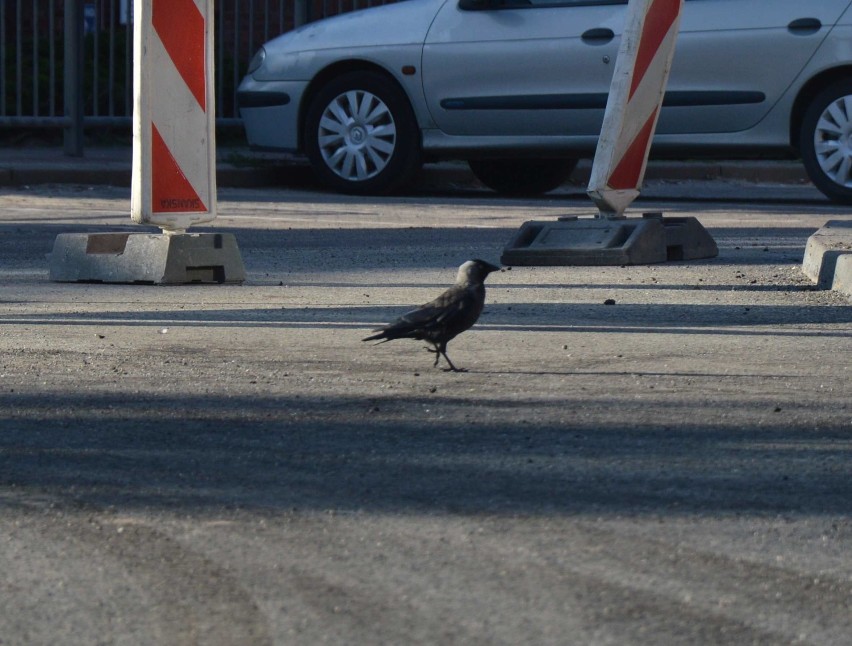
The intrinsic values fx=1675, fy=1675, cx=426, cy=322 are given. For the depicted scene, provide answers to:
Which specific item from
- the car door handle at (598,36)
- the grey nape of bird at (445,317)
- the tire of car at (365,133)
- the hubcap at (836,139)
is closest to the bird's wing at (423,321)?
the grey nape of bird at (445,317)

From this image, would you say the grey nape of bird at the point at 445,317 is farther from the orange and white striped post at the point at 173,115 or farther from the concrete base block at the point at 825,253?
the concrete base block at the point at 825,253

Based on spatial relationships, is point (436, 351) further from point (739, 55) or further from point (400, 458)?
point (739, 55)

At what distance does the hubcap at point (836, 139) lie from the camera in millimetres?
10711

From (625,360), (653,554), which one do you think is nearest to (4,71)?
(625,360)

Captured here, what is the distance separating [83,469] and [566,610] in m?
1.34

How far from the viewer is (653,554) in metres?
2.96

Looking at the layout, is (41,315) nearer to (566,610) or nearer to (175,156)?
(175,156)

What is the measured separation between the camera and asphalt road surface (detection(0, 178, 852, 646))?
2.66 meters

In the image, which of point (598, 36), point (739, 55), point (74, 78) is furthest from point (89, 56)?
point (739, 55)

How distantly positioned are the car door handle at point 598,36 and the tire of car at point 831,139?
1387mm

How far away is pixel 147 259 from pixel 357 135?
5140 millimetres

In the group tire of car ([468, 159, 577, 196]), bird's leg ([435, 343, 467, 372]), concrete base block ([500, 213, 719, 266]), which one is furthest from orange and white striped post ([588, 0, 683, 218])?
tire of car ([468, 159, 577, 196])

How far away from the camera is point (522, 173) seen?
1284 centimetres

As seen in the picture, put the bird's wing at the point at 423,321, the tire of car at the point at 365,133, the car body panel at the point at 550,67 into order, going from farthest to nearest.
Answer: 1. the tire of car at the point at 365,133
2. the car body panel at the point at 550,67
3. the bird's wing at the point at 423,321
